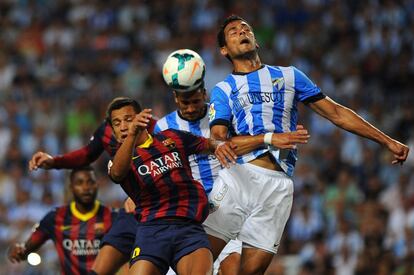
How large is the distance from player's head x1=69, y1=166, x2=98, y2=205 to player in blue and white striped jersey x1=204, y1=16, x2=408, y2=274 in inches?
78.9

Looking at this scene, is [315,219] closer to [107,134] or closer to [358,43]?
[358,43]

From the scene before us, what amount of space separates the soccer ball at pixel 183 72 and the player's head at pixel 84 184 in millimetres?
1985

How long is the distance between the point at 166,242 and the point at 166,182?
44 cm

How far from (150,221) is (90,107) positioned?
8.71 m

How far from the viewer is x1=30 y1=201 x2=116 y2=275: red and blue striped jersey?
9.48 metres

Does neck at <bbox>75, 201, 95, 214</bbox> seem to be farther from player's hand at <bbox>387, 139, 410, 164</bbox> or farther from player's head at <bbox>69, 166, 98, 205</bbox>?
player's hand at <bbox>387, 139, 410, 164</bbox>

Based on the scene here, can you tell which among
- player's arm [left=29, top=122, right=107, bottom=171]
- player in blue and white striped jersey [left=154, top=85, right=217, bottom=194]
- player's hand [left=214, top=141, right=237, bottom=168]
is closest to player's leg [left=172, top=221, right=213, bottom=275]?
player's hand [left=214, top=141, right=237, bottom=168]

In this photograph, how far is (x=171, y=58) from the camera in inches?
318

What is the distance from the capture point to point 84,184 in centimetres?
967

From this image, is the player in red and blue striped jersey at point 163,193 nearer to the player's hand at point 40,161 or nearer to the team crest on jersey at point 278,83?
the team crest on jersey at point 278,83

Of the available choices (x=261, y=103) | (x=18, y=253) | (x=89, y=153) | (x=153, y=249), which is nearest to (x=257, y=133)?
(x=261, y=103)

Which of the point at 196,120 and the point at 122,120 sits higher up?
the point at 122,120

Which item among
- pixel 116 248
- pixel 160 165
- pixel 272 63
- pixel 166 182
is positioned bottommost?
pixel 116 248

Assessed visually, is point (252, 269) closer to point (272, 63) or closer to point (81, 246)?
point (81, 246)
